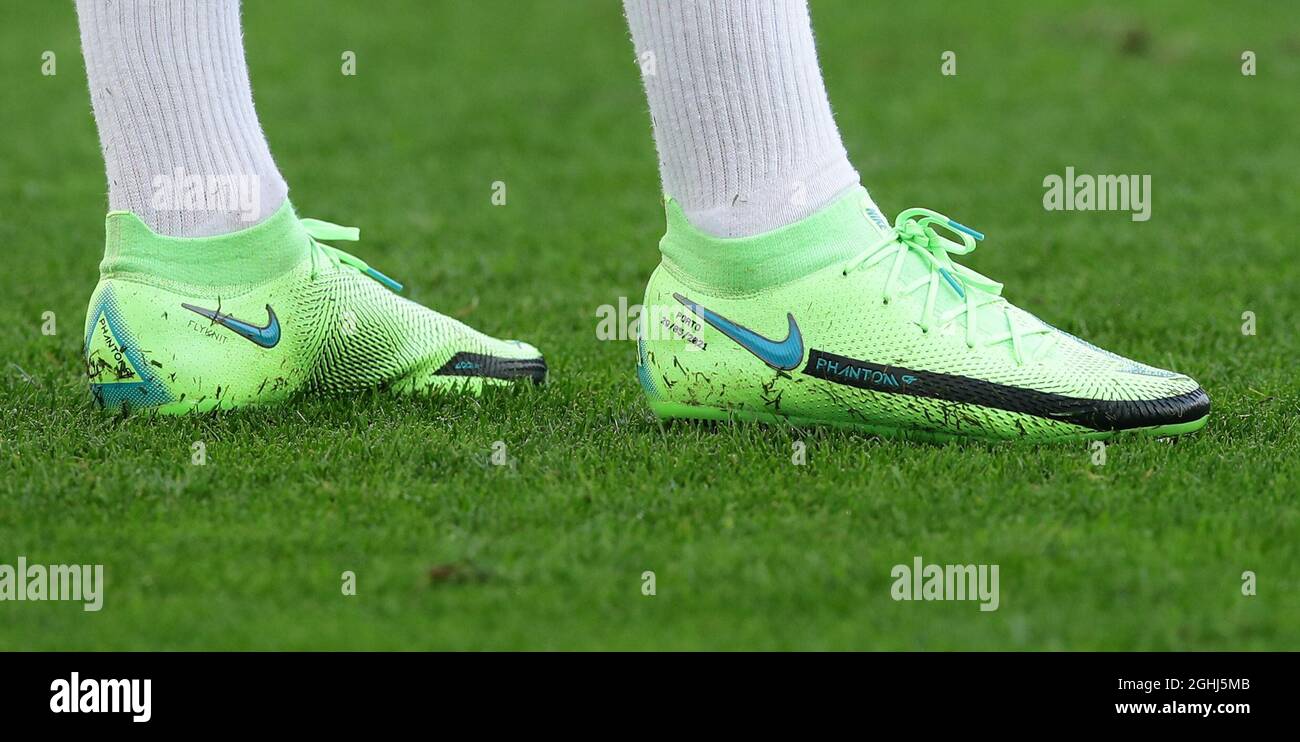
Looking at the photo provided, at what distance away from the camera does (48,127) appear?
5.46m

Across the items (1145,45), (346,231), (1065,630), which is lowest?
(1065,630)

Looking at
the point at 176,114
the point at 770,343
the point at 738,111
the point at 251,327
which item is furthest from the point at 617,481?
the point at 176,114

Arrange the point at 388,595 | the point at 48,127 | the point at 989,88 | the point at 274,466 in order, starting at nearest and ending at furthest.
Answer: the point at 388,595, the point at 274,466, the point at 48,127, the point at 989,88

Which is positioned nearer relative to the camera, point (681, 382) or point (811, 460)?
point (811, 460)

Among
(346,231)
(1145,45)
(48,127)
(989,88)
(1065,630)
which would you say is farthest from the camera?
(1145,45)

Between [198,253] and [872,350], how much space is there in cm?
94

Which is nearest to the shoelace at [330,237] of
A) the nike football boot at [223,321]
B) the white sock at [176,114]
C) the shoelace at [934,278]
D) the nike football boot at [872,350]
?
the nike football boot at [223,321]

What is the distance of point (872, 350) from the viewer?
2.12m

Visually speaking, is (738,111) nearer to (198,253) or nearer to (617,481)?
(617,481)

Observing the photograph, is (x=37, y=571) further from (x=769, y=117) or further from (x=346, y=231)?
(x=769, y=117)

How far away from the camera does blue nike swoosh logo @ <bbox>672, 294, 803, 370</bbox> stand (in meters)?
2.14

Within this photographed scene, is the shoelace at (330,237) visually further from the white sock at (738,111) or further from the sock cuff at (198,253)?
the white sock at (738,111)

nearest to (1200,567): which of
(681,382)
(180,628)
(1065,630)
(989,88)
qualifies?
(1065,630)

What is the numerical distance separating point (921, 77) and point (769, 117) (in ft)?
14.1
